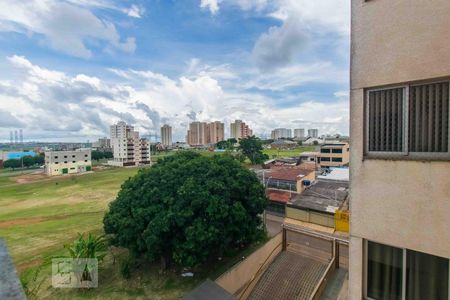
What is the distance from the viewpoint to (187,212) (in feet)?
31.9

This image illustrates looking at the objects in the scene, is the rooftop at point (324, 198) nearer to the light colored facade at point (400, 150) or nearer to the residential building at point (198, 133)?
the light colored facade at point (400, 150)

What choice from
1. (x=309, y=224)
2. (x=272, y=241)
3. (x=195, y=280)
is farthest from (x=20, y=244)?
(x=309, y=224)

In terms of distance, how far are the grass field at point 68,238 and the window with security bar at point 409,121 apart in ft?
34.0

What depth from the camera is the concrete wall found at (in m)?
9.99

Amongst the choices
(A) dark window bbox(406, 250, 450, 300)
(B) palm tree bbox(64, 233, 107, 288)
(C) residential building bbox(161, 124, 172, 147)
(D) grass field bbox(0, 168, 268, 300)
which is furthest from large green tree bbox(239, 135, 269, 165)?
(C) residential building bbox(161, 124, 172, 147)

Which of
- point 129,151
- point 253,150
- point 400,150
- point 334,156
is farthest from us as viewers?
point 129,151

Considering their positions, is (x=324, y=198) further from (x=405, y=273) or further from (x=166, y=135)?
(x=166, y=135)

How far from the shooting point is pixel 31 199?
30.0 m

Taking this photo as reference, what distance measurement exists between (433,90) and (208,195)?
8.80 meters

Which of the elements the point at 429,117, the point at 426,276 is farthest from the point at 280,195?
the point at 429,117

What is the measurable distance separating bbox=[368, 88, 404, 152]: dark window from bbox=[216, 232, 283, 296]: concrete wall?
9045 mm

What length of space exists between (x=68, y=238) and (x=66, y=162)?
164 ft

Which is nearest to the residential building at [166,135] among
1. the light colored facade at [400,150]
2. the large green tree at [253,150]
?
the large green tree at [253,150]

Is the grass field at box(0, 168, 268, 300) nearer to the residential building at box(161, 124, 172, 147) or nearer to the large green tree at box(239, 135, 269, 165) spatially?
the large green tree at box(239, 135, 269, 165)
